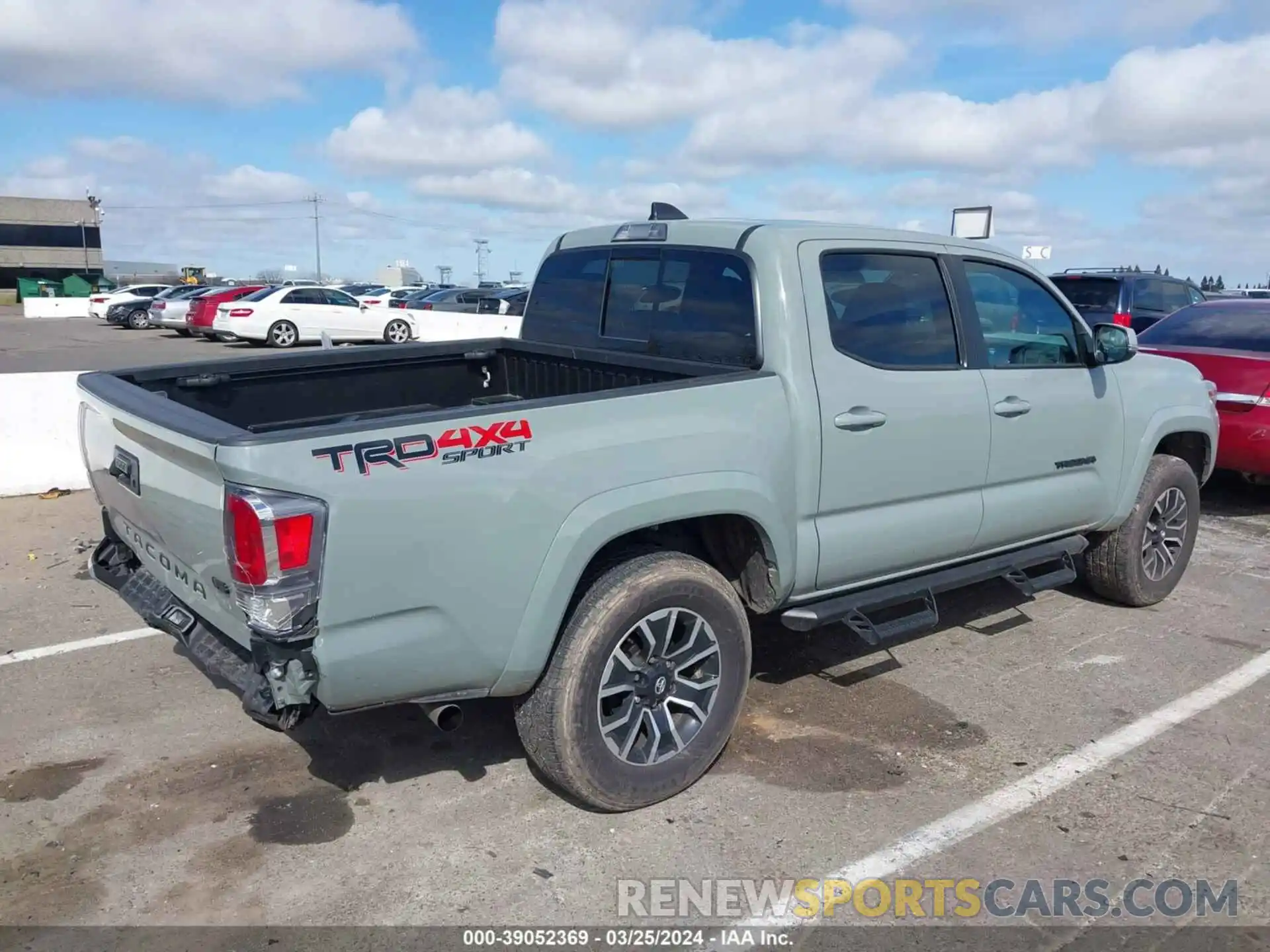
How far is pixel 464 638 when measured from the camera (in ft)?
10.1

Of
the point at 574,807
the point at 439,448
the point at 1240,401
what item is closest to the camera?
the point at 439,448

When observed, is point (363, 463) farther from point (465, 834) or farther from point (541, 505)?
point (465, 834)

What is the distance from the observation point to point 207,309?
2633 cm

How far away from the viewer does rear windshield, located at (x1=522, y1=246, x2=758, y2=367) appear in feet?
13.2

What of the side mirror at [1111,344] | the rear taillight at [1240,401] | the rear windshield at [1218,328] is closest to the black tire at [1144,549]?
the side mirror at [1111,344]

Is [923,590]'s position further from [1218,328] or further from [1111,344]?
[1218,328]

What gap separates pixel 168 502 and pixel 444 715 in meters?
1.10

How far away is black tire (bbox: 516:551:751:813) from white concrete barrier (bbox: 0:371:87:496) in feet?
20.5

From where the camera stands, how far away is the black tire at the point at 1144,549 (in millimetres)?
5512

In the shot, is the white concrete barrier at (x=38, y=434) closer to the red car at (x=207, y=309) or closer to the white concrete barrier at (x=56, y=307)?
the red car at (x=207, y=309)

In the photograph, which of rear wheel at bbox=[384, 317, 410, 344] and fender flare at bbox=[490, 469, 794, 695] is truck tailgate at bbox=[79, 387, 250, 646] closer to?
fender flare at bbox=[490, 469, 794, 695]

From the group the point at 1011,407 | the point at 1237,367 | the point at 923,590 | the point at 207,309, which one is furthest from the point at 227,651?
the point at 207,309

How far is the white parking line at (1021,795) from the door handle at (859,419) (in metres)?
1.44

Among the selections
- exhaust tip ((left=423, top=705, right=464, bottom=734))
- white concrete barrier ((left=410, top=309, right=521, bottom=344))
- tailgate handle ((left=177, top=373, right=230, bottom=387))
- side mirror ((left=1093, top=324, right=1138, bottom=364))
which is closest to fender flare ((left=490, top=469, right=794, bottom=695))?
exhaust tip ((left=423, top=705, right=464, bottom=734))
